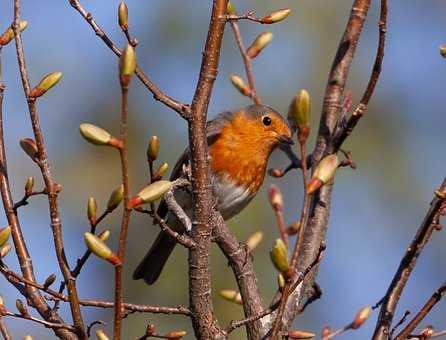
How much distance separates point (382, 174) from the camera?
8.67 m

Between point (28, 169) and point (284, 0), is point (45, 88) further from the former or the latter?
point (284, 0)

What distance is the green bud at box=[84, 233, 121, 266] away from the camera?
1.92m

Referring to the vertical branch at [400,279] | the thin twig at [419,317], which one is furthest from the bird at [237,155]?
the thin twig at [419,317]

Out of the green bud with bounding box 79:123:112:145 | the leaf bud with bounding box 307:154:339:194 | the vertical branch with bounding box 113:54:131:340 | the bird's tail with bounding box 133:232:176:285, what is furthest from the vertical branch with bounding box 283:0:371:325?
the bird's tail with bounding box 133:232:176:285

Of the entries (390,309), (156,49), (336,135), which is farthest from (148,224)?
(390,309)

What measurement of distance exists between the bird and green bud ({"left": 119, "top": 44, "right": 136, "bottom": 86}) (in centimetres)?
295

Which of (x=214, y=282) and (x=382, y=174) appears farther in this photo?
(x=382, y=174)

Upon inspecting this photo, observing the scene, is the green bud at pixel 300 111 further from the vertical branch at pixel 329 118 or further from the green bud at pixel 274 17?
the vertical branch at pixel 329 118

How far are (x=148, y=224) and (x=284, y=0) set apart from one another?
2954 millimetres

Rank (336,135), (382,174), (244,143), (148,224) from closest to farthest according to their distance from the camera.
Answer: (336,135)
(244,143)
(148,224)
(382,174)

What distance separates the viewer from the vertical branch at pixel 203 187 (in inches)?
93.6

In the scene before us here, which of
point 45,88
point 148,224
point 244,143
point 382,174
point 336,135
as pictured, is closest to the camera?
point 45,88

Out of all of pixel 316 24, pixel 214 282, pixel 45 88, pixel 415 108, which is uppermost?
pixel 316 24

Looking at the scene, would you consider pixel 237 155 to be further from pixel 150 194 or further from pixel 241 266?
pixel 150 194
